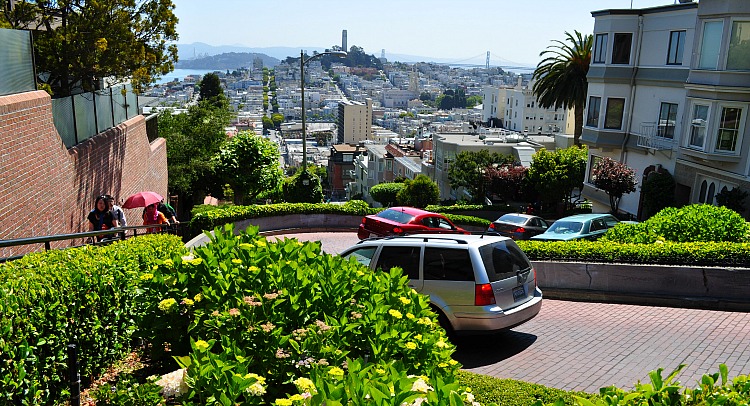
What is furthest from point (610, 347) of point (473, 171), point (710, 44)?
point (473, 171)

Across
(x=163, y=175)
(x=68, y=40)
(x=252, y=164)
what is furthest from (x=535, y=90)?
(x=68, y=40)

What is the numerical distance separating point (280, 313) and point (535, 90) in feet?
133

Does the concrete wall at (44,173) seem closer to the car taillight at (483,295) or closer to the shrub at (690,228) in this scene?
the car taillight at (483,295)

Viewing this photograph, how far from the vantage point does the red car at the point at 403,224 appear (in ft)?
58.5

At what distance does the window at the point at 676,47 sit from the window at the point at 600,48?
136 inches

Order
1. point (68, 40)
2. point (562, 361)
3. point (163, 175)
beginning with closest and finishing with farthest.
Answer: point (562, 361), point (68, 40), point (163, 175)

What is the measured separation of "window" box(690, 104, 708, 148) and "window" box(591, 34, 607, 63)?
7.08 metres

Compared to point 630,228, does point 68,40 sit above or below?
above

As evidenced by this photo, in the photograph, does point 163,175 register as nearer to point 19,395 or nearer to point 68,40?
point 68,40

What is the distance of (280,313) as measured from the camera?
4.67 metres

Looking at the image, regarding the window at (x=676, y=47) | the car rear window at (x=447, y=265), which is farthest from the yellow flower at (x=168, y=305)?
the window at (x=676, y=47)

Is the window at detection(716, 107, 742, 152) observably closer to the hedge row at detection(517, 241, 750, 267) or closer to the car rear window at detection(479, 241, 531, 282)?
the hedge row at detection(517, 241, 750, 267)

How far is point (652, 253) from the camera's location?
1186cm

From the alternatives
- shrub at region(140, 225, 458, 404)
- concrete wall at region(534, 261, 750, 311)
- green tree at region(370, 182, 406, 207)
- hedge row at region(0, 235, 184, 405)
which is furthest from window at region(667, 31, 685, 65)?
green tree at region(370, 182, 406, 207)
